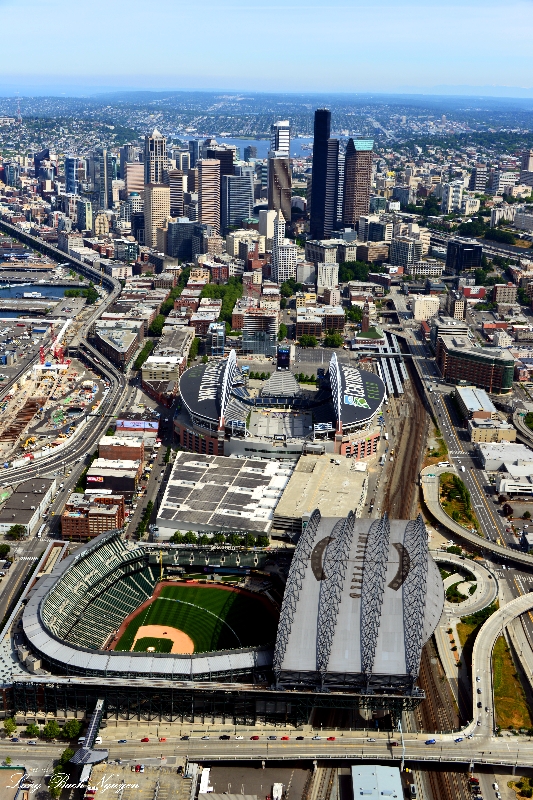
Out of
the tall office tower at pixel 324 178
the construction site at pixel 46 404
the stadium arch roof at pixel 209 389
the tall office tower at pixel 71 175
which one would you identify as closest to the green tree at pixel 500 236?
the tall office tower at pixel 324 178

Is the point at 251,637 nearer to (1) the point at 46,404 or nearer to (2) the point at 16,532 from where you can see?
(2) the point at 16,532

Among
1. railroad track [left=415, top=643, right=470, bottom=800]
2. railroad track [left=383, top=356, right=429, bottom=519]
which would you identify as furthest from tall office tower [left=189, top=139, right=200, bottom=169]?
railroad track [left=415, top=643, right=470, bottom=800]

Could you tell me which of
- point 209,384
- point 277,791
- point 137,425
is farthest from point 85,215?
point 277,791

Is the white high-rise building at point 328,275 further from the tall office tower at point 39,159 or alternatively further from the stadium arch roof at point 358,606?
the tall office tower at point 39,159

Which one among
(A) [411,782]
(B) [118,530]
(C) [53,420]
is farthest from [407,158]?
(A) [411,782]

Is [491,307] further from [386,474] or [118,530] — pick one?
[118,530]

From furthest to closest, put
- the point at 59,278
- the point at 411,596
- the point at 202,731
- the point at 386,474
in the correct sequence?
the point at 59,278 → the point at 386,474 → the point at 411,596 → the point at 202,731
